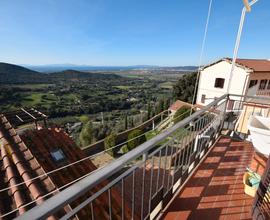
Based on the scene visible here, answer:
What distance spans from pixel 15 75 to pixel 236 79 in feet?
155

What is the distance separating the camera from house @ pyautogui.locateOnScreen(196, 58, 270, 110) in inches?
546

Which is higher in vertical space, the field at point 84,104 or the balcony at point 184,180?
the balcony at point 184,180

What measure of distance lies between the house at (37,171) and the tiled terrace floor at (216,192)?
1000 millimetres

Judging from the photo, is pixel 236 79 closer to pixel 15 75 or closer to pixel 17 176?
pixel 17 176

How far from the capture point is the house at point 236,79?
13.9 meters

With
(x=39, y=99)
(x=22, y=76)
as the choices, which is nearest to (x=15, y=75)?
(x=22, y=76)

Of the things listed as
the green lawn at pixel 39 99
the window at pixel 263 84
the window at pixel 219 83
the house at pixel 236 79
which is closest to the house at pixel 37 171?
the house at pixel 236 79

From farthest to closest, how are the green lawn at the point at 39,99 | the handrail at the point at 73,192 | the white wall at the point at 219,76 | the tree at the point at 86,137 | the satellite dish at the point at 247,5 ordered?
1. the green lawn at the point at 39,99
2. the tree at the point at 86,137
3. the white wall at the point at 219,76
4. the satellite dish at the point at 247,5
5. the handrail at the point at 73,192

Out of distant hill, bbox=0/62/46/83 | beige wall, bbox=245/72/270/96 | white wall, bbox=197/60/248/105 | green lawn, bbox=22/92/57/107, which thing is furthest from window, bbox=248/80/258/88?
distant hill, bbox=0/62/46/83

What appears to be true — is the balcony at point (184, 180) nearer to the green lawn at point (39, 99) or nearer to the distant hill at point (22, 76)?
the green lawn at point (39, 99)

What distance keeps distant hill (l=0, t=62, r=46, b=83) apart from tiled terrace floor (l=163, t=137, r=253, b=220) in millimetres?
44132

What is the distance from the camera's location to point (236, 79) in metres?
14.2

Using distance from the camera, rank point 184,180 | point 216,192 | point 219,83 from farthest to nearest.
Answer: point 219,83 < point 184,180 < point 216,192

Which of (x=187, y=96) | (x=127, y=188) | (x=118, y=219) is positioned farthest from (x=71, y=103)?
(x=118, y=219)
